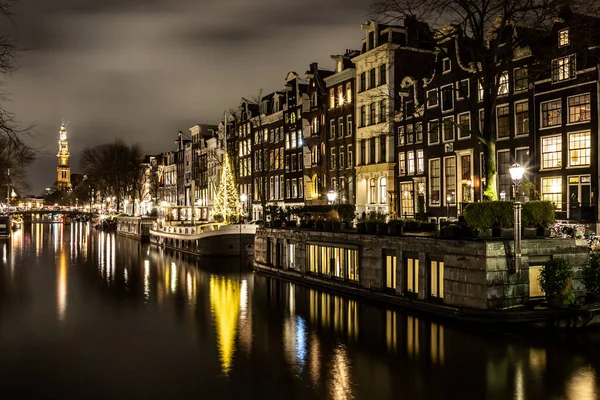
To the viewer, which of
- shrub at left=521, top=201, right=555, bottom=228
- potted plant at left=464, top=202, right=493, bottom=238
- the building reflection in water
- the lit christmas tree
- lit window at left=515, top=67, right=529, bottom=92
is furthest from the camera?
the lit christmas tree

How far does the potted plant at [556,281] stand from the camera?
67.8ft

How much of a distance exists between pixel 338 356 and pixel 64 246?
174 ft

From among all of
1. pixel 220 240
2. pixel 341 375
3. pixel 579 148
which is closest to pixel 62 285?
pixel 220 240

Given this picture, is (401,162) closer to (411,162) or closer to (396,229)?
(411,162)

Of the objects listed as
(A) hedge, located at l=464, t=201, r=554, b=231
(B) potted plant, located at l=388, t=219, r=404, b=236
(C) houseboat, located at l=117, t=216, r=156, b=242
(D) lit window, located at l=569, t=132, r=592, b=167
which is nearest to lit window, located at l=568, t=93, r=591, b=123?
(D) lit window, located at l=569, t=132, r=592, b=167

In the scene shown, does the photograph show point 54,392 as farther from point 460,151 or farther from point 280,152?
point 280,152

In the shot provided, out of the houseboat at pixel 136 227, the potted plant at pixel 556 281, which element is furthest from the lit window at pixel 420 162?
the houseboat at pixel 136 227

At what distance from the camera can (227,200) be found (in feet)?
181

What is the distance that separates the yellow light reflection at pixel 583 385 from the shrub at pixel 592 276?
17.4 ft

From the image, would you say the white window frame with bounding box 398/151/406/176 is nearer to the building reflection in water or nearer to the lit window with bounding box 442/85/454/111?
the lit window with bounding box 442/85/454/111

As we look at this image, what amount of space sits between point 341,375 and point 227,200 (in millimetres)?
39625

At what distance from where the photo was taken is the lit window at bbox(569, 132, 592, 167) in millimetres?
37000

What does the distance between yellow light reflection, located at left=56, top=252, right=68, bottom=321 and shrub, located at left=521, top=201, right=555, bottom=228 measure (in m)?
17.3

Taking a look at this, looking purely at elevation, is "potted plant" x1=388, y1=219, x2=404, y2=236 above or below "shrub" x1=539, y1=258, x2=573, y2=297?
above
